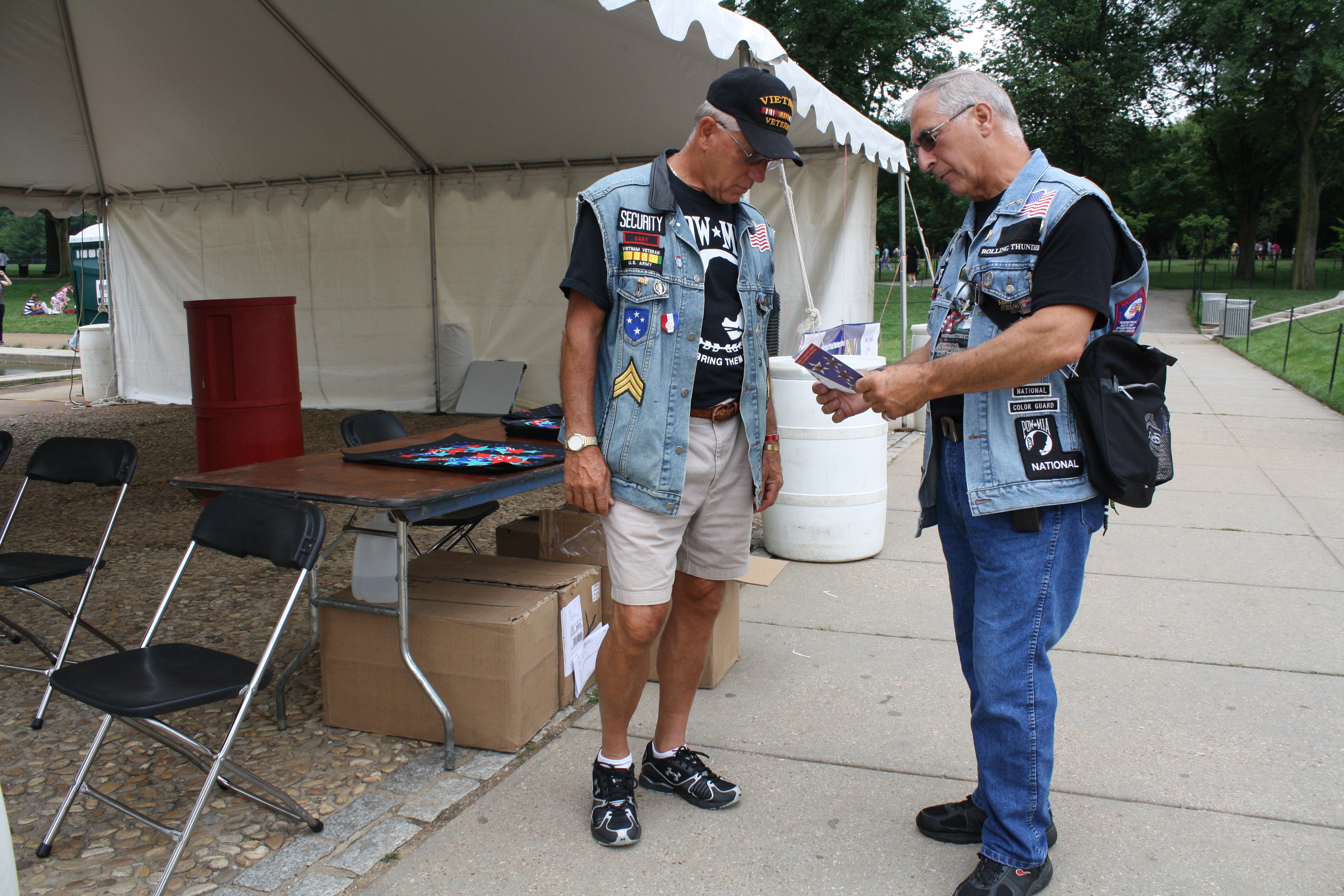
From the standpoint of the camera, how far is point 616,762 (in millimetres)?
2484

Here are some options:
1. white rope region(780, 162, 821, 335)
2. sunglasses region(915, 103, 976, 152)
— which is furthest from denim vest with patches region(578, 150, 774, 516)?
white rope region(780, 162, 821, 335)

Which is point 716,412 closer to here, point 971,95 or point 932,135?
point 932,135

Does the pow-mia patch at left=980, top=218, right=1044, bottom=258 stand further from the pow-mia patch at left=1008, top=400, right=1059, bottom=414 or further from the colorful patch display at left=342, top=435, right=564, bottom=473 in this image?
the colorful patch display at left=342, top=435, right=564, bottom=473

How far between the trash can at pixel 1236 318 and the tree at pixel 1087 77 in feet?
46.3

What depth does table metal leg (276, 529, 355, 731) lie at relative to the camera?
301cm

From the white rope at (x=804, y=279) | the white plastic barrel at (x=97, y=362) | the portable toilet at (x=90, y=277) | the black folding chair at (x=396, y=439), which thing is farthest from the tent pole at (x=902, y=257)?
the white plastic barrel at (x=97, y=362)

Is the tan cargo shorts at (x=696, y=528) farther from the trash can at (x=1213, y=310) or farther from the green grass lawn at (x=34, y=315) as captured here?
the trash can at (x=1213, y=310)

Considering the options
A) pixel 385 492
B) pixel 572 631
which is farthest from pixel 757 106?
pixel 572 631

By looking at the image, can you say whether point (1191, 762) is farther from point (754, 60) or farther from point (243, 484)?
point (754, 60)

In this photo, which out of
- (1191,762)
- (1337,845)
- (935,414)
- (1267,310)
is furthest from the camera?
(1267,310)

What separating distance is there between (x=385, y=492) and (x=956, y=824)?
182cm

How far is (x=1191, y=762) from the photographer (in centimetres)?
283

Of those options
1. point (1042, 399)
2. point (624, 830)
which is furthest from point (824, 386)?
point (624, 830)

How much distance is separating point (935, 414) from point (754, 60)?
2977mm
